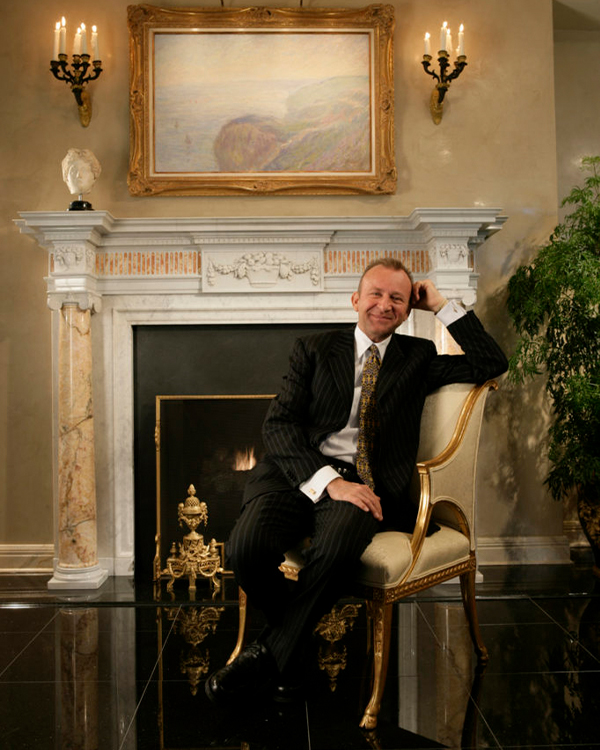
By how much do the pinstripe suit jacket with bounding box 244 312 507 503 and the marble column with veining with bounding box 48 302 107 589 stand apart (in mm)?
1454

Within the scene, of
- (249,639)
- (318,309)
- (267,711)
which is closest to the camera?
(267,711)

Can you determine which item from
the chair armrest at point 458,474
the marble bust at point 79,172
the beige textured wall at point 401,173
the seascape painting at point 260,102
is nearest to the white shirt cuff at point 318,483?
the chair armrest at point 458,474

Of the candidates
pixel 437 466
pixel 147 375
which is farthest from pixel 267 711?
pixel 147 375

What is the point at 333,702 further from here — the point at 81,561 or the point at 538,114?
the point at 538,114

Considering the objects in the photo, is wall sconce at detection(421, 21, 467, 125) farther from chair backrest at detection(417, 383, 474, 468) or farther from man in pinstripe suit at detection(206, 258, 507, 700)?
chair backrest at detection(417, 383, 474, 468)

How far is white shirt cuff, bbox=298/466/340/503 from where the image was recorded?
90.3 inches

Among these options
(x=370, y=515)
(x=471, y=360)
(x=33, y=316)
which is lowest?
(x=370, y=515)

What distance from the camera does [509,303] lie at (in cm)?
385

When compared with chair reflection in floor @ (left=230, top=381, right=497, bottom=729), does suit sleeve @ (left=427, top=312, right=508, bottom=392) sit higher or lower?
higher

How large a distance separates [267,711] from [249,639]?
69 cm

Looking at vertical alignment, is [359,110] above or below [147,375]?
above

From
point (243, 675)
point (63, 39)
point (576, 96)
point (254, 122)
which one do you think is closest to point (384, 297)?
point (243, 675)

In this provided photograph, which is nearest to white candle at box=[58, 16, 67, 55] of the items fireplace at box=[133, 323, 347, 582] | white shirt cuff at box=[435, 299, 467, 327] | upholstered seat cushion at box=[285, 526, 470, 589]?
fireplace at box=[133, 323, 347, 582]

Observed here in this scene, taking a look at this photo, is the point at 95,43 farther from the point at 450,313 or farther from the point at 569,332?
the point at 569,332
